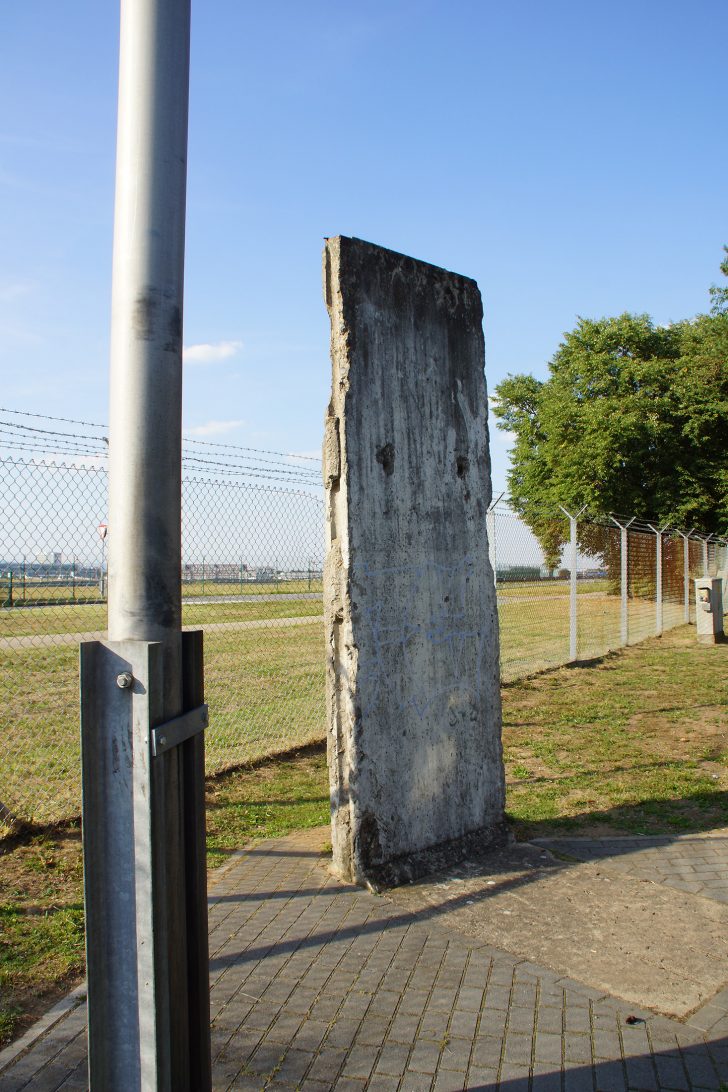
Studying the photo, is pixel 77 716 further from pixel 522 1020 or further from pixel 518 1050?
pixel 518 1050

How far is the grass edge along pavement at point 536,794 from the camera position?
3.96 metres

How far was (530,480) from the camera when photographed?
3603 cm

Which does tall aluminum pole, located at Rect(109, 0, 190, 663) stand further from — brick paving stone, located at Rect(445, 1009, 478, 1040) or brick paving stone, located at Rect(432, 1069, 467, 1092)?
brick paving stone, located at Rect(445, 1009, 478, 1040)

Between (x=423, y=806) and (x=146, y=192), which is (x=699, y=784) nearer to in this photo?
(x=423, y=806)

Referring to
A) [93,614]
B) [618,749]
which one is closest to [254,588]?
[93,614]

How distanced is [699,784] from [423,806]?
293cm

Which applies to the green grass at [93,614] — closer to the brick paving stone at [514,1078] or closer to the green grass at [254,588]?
the green grass at [254,588]

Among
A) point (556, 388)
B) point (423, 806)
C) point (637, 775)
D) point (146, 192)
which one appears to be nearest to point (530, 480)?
point (556, 388)

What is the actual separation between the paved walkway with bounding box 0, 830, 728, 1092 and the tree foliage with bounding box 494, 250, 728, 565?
2542cm

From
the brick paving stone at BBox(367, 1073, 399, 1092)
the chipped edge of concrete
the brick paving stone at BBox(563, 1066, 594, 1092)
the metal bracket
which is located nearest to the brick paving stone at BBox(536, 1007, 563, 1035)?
the brick paving stone at BBox(563, 1066, 594, 1092)

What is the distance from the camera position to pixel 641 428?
1225 inches

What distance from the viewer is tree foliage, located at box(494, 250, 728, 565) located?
100ft

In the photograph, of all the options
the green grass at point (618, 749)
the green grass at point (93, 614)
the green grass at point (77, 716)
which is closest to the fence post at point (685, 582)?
the green grass at point (618, 749)

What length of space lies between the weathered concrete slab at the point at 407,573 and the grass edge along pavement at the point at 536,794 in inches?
38.1
